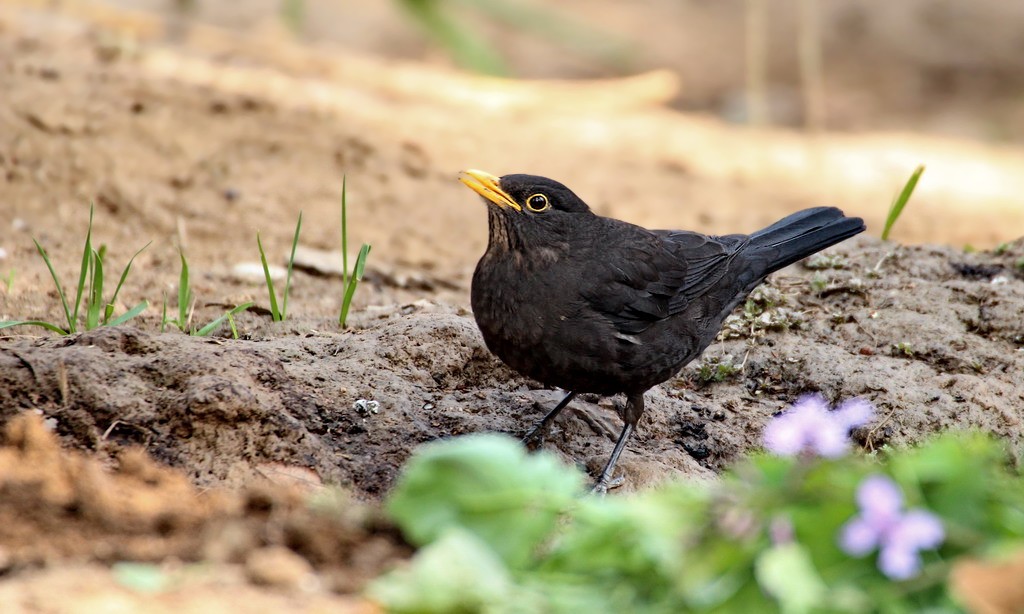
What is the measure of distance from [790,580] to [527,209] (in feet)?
9.39

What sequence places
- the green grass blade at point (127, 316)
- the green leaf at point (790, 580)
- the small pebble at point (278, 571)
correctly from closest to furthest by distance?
the green leaf at point (790, 580)
the small pebble at point (278, 571)
the green grass blade at point (127, 316)

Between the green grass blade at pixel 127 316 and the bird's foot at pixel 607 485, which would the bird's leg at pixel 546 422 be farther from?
the green grass blade at pixel 127 316

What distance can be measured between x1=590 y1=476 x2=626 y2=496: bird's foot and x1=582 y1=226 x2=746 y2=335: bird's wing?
26.7 inches

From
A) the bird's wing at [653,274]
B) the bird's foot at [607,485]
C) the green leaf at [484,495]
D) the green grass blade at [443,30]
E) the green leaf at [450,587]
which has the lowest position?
the bird's foot at [607,485]

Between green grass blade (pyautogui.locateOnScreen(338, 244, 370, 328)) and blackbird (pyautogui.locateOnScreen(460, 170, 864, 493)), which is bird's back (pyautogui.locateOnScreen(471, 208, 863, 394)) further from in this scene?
green grass blade (pyautogui.locateOnScreen(338, 244, 370, 328))

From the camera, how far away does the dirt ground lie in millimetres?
2979

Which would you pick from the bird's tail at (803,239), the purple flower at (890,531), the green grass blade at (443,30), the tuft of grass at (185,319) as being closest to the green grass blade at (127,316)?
the tuft of grass at (185,319)

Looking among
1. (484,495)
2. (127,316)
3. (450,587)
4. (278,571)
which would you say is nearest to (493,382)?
(127,316)

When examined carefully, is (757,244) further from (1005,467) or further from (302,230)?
(302,230)

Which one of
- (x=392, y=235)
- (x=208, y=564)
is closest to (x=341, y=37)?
(x=392, y=235)

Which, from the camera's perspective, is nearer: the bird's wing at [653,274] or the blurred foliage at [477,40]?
the bird's wing at [653,274]

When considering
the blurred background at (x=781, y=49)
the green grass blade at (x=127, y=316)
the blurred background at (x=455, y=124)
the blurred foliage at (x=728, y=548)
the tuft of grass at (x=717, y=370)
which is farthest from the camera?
the blurred background at (x=781, y=49)

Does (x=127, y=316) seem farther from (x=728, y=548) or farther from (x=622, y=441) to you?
(x=728, y=548)

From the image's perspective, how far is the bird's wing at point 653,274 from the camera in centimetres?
475
